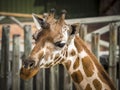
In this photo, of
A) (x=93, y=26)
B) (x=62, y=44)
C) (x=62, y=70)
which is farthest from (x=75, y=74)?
(x=93, y=26)

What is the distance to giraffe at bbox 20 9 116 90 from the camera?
11.4 ft

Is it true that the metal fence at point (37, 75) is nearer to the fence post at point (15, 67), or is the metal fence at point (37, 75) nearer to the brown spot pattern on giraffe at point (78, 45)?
the fence post at point (15, 67)

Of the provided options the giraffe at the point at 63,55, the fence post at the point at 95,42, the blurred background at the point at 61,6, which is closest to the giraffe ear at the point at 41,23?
the giraffe at the point at 63,55

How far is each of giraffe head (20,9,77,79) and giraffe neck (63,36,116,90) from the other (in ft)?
0.45

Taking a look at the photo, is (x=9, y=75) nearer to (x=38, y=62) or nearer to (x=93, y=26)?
(x=38, y=62)

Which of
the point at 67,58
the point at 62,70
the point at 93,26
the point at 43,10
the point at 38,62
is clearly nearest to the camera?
the point at 38,62

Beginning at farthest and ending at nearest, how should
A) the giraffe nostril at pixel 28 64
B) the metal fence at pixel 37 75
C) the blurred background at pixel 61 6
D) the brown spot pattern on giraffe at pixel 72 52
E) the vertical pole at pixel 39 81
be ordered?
1. the blurred background at pixel 61 6
2. the vertical pole at pixel 39 81
3. the metal fence at pixel 37 75
4. the brown spot pattern on giraffe at pixel 72 52
5. the giraffe nostril at pixel 28 64

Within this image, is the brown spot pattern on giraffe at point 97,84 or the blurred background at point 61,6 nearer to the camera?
the brown spot pattern on giraffe at point 97,84

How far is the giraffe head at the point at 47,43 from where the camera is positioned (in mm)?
3467

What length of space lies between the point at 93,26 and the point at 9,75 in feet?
21.6

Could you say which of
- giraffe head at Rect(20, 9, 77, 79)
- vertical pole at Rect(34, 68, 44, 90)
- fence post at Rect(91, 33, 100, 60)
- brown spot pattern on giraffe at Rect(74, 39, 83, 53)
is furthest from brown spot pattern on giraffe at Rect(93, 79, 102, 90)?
vertical pole at Rect(34, 68, 44, 90)

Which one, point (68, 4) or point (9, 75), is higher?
point (68, 4)

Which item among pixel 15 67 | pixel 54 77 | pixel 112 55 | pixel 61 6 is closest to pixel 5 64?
pixel 15 67

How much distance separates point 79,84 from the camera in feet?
12.4
